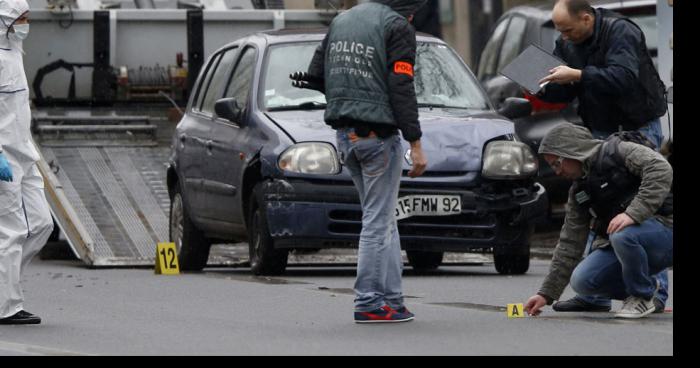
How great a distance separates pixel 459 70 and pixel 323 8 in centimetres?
449

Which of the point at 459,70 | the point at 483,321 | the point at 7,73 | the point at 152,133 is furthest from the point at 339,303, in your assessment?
the point at 152,133

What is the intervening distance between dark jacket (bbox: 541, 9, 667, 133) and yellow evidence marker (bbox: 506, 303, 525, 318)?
1.01 metres

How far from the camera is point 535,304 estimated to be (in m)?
9.27

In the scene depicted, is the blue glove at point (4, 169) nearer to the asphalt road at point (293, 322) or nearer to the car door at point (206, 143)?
the asphalt road at point (293, 322)

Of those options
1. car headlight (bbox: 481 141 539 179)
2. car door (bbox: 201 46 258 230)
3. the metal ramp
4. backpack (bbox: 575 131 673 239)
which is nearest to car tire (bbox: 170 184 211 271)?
the metal ramp

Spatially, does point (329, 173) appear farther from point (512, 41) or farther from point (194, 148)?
point (512, 41)

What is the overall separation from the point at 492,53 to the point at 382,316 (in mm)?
9468

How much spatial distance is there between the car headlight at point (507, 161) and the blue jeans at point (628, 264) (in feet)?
9.82

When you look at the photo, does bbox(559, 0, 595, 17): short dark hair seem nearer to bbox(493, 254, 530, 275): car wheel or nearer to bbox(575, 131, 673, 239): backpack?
bbox(575, 131, 673, 239): backpack

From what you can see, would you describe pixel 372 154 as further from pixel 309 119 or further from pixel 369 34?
pixel 309 119

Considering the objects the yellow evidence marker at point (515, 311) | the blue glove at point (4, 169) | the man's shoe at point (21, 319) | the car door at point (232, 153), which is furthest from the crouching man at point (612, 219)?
the car door at point (232, 153)

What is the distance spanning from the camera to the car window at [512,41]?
57.5 ft

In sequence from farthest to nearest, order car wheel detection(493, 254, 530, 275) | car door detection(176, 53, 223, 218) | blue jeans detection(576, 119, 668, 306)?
car door detection(176, 53, 223, 218) < car wheel detection(493, 254, 530, 275) < blue jeans detection(576, 119, 668, 306)

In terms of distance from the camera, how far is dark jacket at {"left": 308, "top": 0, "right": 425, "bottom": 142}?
901 cm
